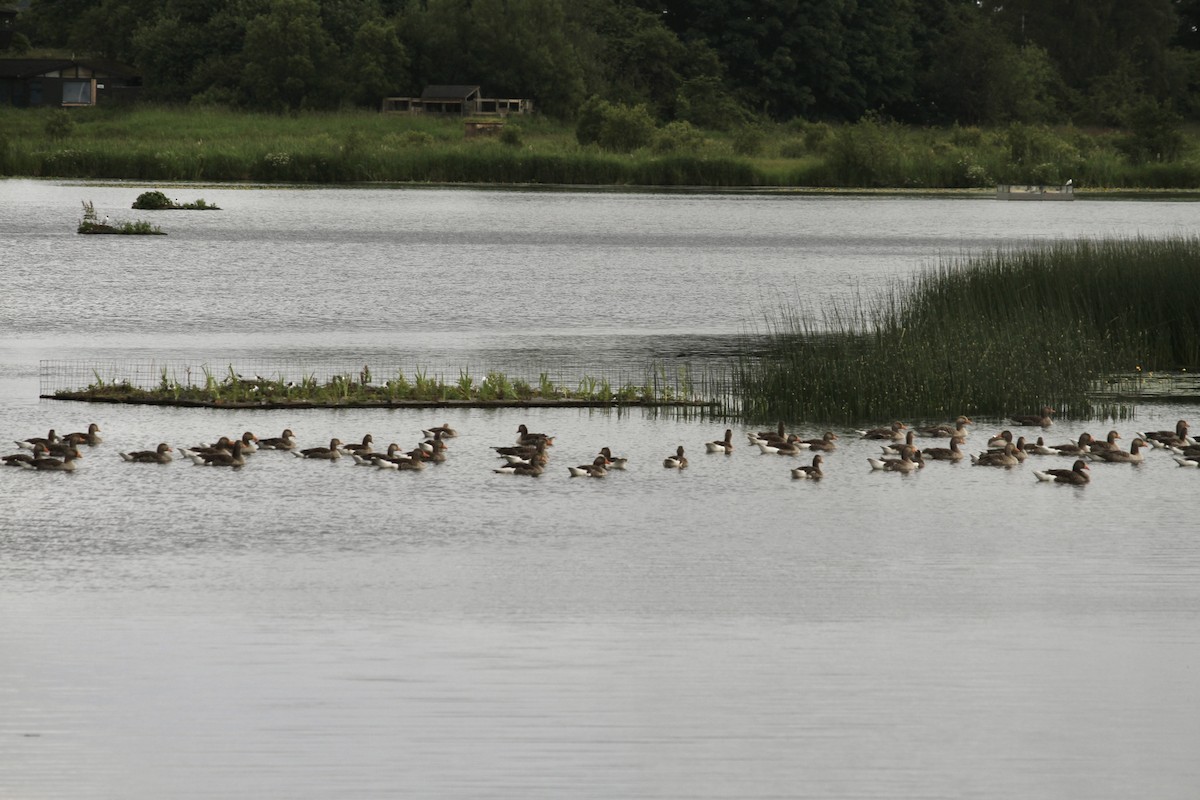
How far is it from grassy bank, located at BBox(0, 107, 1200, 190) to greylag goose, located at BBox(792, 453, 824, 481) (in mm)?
78423

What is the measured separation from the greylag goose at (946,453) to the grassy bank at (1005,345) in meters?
3.20

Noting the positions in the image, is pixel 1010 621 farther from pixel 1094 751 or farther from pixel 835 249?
pixel 835 249

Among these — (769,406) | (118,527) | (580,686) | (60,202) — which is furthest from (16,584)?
(60,202)

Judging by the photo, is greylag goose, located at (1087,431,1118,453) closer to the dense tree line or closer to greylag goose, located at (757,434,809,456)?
greylag goose, located at (757,434,809,456)

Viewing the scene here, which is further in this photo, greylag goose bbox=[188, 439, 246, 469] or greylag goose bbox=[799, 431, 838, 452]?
greylag goose bbox=[799, 431, 838, 452]

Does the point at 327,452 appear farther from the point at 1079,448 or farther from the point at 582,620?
the point at 1079,448

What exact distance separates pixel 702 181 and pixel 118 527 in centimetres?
8812

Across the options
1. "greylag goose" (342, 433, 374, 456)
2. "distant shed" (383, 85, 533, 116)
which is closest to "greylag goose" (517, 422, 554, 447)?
"greylag goose" (342, 433, 374, 456)

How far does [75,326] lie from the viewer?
39844mm

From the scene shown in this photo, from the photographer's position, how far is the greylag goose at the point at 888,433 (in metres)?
24.6

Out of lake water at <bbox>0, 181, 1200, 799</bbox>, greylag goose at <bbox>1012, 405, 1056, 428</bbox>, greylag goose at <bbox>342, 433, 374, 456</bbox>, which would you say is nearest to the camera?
lake water at <bbox>0, 181, 1200, 799</bbox>

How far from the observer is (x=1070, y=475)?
22500 mm

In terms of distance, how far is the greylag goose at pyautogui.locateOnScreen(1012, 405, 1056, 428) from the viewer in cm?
2636

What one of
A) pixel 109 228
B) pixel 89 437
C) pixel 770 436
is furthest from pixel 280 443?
pixel 109 228
